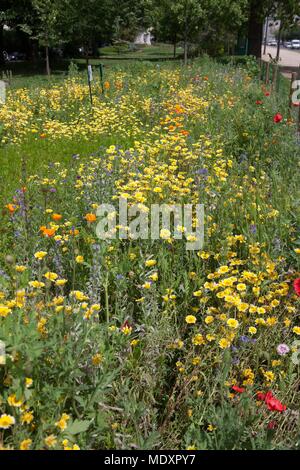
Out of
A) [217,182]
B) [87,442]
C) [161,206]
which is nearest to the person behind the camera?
[87,442]

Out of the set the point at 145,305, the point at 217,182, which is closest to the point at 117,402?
the point at 145,305

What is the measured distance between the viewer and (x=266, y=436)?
2.11 m

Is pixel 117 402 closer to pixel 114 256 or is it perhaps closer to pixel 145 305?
pixel 145 305

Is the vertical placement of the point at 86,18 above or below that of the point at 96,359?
above

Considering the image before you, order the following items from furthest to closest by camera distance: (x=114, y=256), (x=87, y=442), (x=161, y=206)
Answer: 1. (x=161, y=206)
2. (x=114, y=256)
3. (x=87, y=442)

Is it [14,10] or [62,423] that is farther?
[14,10]

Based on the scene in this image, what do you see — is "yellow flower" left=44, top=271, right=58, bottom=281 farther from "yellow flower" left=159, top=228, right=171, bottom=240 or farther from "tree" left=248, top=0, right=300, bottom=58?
"tree" left=248, top=0, right=300, bottom=58

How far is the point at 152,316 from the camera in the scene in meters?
2.73

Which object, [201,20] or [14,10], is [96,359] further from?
[14,10]

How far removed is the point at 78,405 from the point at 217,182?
2941mm

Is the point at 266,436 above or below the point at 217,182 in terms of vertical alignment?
below

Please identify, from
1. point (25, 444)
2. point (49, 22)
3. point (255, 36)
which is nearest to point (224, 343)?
point (25, 444)

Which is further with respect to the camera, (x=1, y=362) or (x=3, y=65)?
(x=3, y=65)

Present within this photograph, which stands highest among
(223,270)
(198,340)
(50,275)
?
(50,275)
